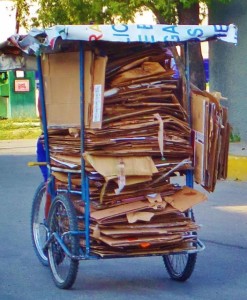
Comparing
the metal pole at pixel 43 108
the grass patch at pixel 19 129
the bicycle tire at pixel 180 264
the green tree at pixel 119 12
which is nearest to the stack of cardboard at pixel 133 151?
the bicycle tire at pixel 180 264

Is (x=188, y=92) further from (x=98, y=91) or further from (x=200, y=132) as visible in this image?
(x=98, y=91)

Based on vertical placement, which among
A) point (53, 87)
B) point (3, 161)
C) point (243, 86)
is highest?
point (53, 87)

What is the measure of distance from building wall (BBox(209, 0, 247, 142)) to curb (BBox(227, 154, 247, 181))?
2.53 metres

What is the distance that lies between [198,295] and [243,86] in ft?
31.7

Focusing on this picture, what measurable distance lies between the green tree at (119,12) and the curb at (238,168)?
3063 millimetres

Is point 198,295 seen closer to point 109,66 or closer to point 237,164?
point 109,66

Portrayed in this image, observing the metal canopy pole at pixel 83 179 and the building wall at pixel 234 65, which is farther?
the building wall at pixel 234 65

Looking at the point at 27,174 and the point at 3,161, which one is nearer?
the point at 27,174

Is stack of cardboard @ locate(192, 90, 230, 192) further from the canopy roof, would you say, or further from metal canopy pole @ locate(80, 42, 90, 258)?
metal canopy pole @ locate(80, 42, 90, 258)

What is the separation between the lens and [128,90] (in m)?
7.02

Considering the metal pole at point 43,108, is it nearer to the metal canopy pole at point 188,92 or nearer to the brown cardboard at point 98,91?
the brown cardboard at point 98,91

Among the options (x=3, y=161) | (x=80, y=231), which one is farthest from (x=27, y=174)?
(x=80, y=231)

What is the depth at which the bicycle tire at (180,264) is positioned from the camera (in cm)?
724

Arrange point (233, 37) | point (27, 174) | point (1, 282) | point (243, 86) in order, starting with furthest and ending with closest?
point (243, 86)
point (27, 174)
point (1, 282)
point (233, 37)
